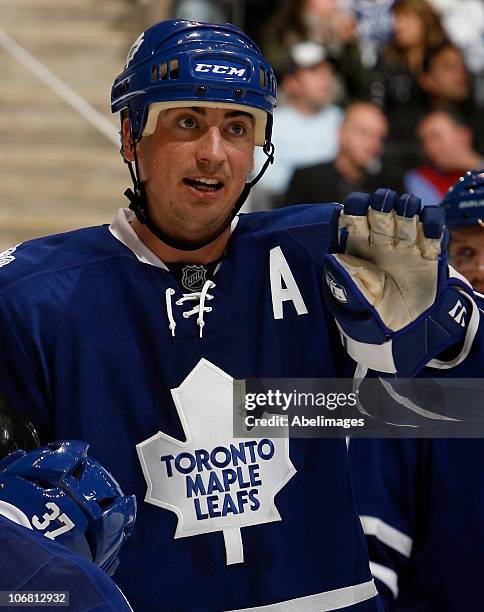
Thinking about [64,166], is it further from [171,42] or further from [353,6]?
[171,42]

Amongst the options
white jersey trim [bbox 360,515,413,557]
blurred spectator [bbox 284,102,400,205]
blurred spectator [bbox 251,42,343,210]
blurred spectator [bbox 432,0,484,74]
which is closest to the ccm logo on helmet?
white jersey trim [bbox 360,515,413,557]

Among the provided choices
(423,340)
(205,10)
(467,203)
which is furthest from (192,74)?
(205,10)

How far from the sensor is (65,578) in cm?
108

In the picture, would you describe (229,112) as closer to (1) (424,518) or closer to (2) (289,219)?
(2) (289,219)

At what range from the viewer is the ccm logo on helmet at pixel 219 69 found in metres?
1.83

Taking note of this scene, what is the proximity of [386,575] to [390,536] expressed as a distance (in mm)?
80

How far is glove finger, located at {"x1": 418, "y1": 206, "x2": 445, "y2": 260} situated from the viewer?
166 cm

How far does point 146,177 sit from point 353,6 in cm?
254

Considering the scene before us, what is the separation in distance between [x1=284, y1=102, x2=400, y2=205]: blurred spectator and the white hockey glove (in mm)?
2156

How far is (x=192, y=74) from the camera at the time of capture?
1.83 meters

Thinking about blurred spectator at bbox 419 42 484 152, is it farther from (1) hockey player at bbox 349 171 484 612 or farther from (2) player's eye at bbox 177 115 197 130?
(2) player's eye at bbox 177 115 197 130

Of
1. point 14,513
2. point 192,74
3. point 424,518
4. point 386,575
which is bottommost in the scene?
point 386,575

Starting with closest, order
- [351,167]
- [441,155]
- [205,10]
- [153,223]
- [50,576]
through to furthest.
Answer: [50,576] → [153,223] → [205,10] → [351,167] → [441,155]

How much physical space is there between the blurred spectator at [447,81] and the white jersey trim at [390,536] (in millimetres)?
2187
